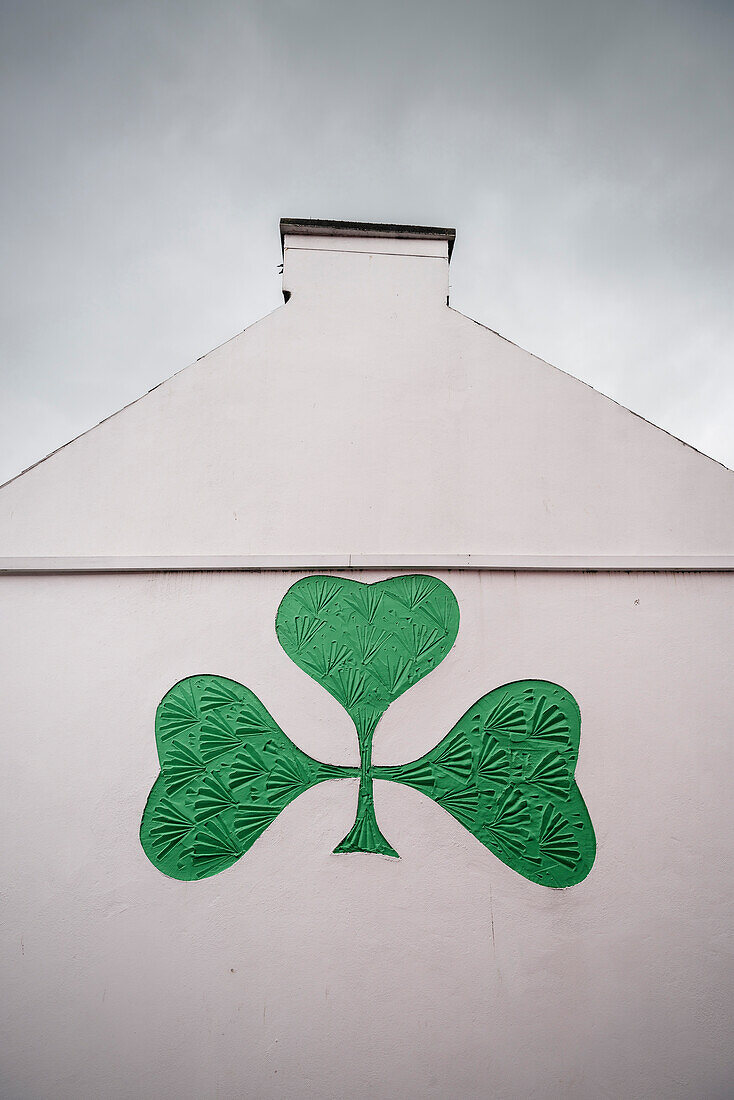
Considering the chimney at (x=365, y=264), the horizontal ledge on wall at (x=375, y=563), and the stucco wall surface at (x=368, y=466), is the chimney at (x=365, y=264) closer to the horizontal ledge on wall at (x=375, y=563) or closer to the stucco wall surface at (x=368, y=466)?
the stucco wall surface at (x=368, y=466)

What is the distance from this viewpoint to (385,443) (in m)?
3.74

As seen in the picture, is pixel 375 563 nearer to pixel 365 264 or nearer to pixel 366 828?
pixel 366 828

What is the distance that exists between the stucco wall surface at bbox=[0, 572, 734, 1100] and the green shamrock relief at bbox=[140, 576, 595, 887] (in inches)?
3.3

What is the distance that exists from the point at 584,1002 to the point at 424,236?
4953mm

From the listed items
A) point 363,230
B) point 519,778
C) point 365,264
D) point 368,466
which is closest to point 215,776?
point 519,778

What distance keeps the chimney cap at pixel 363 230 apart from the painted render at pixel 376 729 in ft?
0.52

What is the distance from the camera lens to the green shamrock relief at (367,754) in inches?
127

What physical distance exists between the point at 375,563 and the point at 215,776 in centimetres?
158

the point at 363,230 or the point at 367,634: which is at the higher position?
the point at 363,230

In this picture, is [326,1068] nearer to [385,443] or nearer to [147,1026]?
[147,1026]

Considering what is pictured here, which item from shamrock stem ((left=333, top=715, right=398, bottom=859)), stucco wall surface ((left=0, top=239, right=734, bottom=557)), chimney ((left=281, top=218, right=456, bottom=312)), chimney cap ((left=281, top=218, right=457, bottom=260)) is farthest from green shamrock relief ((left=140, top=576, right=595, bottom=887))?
chimney cap ((left=281, top=218, right=457, bottom=260))

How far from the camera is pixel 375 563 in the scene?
11.5ft

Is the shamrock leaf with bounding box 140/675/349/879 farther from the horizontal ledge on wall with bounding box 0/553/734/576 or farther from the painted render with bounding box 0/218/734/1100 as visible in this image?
the horizontal ledge on wall with bounding box 0/553/734/576

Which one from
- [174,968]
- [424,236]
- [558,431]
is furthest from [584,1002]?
[424,236]
